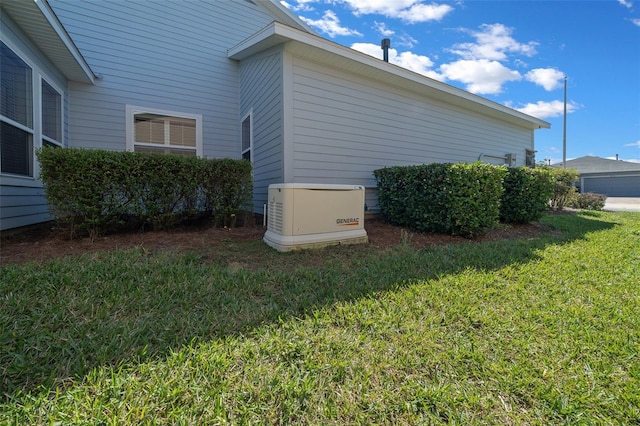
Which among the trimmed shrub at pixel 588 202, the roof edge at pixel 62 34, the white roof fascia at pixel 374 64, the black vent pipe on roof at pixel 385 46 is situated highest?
the black vent pipe on roof at pixel 385 46

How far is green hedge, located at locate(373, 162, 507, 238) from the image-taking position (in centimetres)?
427

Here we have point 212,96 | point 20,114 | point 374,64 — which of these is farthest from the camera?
point 212,96

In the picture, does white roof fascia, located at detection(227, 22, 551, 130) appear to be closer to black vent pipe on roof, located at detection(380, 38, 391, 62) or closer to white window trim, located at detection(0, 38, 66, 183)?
black vent pipe on roof, located at detection(380, 38, 391, 62)

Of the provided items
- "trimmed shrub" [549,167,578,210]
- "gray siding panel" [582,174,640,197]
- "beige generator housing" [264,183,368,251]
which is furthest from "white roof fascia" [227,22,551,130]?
"gray siding panel" [582,174,640,197]

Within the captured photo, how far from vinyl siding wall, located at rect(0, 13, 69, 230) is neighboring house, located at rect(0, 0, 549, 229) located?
0.07ft

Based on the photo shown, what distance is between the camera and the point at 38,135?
171 inches

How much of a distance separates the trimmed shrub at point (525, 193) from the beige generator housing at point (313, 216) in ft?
12.3

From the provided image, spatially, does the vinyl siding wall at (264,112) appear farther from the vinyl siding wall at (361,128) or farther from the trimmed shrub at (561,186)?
the trimmed shrub at (561,186)

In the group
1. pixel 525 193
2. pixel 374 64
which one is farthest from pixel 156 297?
pixel 525 193

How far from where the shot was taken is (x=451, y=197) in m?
4.27

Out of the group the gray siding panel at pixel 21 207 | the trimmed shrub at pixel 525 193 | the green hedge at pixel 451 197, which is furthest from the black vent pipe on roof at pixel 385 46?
the gray siding panel at pixel 21 207

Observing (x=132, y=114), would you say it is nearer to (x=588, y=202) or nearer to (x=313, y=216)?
(x=313, y=216)

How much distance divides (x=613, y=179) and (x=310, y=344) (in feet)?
107

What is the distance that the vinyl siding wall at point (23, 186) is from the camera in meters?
3.67
